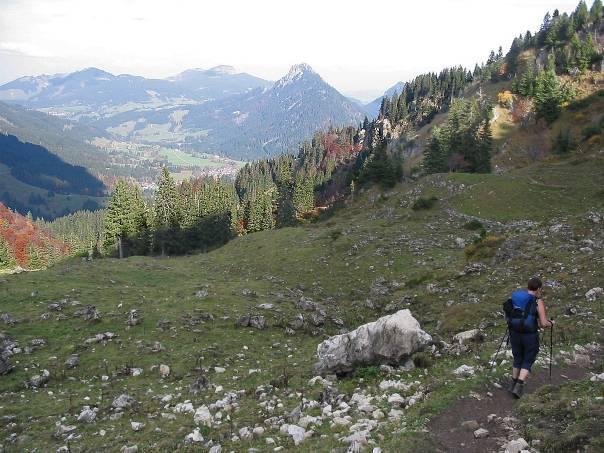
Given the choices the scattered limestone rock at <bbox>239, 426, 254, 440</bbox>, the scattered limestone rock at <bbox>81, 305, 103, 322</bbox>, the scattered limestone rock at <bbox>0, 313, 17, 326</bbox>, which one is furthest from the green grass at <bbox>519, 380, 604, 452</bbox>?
the scattered limestone rock at <bbox>0, 313, 17, 326</bbox>

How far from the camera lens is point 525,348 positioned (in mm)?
11602

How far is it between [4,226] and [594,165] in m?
224

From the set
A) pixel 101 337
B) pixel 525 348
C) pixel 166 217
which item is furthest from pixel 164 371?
pixel 166 217

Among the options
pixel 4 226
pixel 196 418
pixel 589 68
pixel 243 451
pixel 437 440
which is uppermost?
pixel 589 68

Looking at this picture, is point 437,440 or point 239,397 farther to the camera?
point 239,397

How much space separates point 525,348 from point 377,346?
525 centimetres

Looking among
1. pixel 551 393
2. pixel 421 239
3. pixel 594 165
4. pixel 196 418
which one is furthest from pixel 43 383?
pixel 594 165

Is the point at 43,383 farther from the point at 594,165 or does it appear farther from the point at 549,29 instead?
the point at 549,29

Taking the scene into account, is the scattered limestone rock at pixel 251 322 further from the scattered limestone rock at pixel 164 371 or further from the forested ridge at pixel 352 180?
the forested ridge at pixel 352 180

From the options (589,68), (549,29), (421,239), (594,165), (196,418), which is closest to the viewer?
(196,418)

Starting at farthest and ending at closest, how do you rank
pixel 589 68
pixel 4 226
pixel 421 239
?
pixel 4 226 < pixel 589 68 < pixel 421 239

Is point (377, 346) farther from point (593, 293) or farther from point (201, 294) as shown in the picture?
point (201, 294)

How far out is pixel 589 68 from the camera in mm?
123875

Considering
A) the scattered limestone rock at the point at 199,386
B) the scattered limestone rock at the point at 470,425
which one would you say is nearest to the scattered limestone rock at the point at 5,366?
the scattered limestone rock at the point at 199,386
